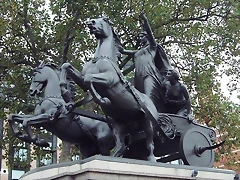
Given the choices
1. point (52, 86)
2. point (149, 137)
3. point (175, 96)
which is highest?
point (52, 86)

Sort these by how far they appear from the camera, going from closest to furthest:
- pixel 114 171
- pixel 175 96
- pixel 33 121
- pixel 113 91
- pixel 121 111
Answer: pixel 114 171 < pixel 113 91 < pixel 121 111 < pixel 33 121 < pixel 175 96

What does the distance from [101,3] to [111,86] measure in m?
8.71

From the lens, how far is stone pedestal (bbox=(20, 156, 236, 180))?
822 cm

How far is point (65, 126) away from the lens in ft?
33.5

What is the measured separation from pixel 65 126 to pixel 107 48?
1738 mm

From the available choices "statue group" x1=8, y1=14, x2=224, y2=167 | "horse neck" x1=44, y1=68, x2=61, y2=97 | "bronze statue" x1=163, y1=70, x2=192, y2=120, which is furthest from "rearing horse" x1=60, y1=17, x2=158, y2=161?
"horse neck" x1=44, y1=68, x2=61, y2=97

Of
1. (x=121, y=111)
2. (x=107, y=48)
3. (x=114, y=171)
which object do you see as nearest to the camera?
(x=114, y=171)

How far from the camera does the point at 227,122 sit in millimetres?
18281

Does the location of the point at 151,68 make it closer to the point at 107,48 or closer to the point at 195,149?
the point at 107,48

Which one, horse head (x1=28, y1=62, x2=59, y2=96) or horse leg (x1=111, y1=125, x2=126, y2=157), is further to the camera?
horse head (x1=28, y1=62, x2=59, y2=96)

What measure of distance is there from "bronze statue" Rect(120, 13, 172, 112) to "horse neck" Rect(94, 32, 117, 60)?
2.19ft

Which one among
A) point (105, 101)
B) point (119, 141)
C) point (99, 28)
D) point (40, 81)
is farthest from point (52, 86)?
point (105, 101)

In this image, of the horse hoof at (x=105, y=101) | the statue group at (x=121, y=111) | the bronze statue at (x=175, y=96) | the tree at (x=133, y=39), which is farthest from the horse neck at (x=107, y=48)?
the tree at (x=133, y=39)

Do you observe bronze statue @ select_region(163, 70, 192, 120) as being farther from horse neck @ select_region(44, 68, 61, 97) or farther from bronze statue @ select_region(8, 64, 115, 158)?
horse neck @ select_region(44, 68, 61, 97)
